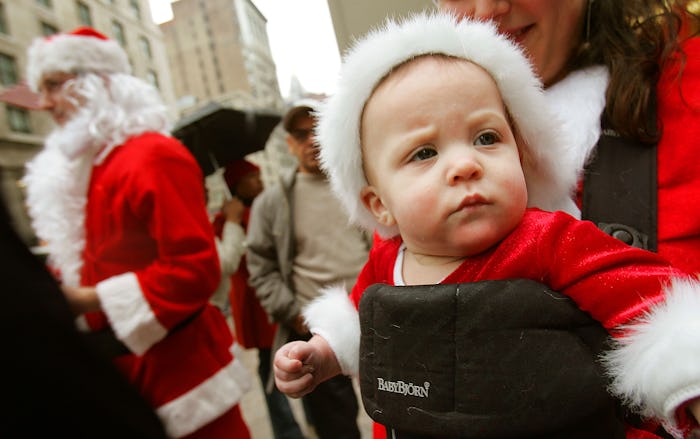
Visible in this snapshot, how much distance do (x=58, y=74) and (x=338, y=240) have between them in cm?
157

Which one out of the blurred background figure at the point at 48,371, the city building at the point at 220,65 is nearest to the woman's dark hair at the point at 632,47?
the blurred background figure at the point at 48,371

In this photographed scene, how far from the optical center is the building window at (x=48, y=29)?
2.27 metres

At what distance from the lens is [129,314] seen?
1.71 metres

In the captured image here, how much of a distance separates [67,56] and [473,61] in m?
1.86

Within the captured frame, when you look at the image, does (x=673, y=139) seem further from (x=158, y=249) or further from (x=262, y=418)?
(x=262, y=418)

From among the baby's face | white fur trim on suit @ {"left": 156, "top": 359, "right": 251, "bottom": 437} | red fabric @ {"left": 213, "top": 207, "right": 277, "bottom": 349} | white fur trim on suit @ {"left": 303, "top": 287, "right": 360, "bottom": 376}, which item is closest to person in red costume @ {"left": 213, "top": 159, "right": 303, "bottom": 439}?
red fabric @ {"left": 213, "top": 207, "right": 277, "bottom": 349}

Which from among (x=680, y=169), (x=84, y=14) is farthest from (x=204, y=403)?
(x=84, y=14)

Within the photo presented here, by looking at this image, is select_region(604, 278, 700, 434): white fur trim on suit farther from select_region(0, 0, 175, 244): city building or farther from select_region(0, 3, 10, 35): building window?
select_region(0, 3, 10, 35): building window

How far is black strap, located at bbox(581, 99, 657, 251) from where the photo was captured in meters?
0.95

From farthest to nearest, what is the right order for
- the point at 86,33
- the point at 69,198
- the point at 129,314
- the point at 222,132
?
the point at 222,132 → the point at 86,33 → the point at 69,198 → the point at 129,314

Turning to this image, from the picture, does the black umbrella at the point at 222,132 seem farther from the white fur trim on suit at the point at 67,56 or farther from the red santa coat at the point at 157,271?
the red santa coat at the point at 157,271

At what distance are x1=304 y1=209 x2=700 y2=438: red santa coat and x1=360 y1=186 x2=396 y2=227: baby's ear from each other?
0.69ft

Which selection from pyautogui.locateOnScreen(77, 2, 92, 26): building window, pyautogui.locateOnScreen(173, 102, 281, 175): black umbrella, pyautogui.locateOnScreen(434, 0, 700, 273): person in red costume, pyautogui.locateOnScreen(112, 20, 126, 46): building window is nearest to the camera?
pyautogui.locateOnScreen(434, 0, 700, 273): person in red costume

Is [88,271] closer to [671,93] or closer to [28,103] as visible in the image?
[28,103]
